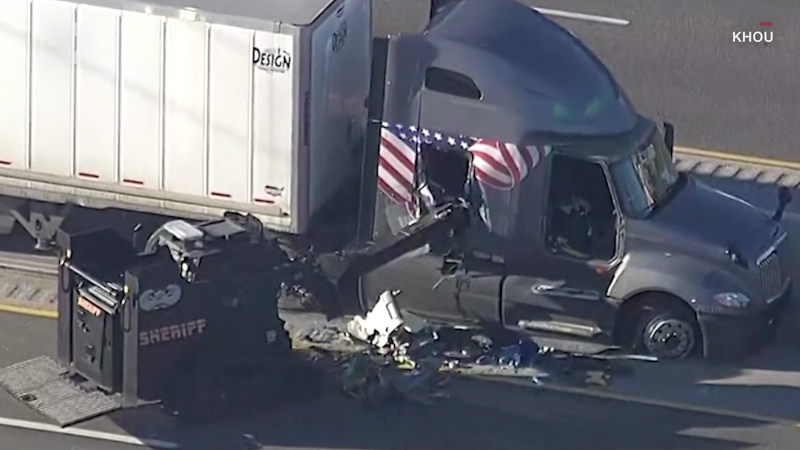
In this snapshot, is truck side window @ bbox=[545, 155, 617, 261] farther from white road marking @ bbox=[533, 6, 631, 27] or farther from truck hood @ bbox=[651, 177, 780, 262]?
white road marking @ bbox=[533, 6, 631, 27]

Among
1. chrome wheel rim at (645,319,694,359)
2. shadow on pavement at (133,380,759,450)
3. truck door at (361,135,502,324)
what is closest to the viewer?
shadow on pavement at (133,380,759,450)

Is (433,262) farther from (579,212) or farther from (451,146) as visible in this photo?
(579,212)

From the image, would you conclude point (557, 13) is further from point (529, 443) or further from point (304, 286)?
point (529, 443)

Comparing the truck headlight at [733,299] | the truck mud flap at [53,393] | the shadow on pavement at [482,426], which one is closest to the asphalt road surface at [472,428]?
the shadow on pavement at [482,426]

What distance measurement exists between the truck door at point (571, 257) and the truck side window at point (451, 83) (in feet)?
2.97

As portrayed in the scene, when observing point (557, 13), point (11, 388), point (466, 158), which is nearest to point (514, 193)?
point (466, 158)

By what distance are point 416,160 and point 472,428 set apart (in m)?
2.54

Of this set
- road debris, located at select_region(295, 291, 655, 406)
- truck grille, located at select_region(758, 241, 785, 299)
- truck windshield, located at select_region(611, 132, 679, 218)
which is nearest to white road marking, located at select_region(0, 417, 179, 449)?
road debris, located at select_region(295, 291, 655, 406)

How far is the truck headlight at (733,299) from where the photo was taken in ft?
53.2

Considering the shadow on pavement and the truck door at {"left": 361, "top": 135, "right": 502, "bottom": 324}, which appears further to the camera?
the truck door at {"left": 361, "top": 135, "right": 502, "bottom": 324}

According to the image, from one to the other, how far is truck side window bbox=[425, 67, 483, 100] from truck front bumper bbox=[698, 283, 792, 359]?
2.69 metres

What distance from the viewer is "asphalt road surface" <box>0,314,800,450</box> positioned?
15.1 meters

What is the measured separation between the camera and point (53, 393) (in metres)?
15.7

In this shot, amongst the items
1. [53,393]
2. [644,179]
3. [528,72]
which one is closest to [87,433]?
[53,393]
